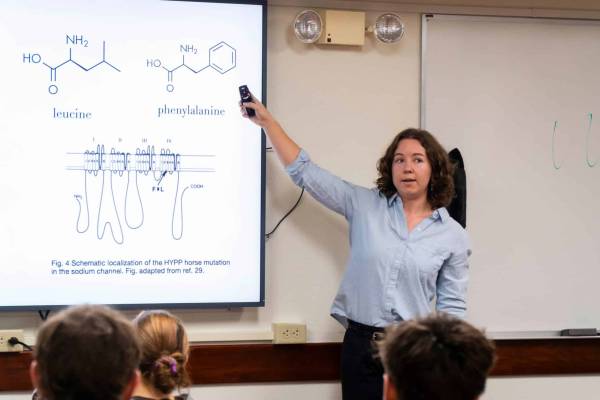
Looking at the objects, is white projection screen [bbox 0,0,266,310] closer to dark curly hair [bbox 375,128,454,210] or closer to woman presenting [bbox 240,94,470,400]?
woman presenting [bbox 240,94,470,400]

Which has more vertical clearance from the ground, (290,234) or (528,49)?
(528,49)

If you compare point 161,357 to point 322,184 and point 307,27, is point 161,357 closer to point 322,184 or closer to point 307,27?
point 322,184

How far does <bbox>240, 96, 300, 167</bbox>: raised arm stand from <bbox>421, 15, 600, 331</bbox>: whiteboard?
65cm

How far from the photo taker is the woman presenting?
9.31 ft

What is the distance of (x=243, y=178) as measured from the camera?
3.10 m

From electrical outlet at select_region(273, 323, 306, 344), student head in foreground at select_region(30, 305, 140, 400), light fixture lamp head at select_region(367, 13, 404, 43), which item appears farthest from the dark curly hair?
student head in foreground at select_region(30, 305, 140, 400)

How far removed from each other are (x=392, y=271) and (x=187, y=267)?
0.79 m

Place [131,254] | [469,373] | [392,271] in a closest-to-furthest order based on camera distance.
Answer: [469,373]
[392,271]
[131,254]

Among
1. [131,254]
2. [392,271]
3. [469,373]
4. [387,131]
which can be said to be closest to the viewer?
[469,373]

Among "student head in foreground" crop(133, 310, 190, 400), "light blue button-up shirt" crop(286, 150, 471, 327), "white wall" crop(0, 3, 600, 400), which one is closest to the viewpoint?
"student head in foreground" crop(133, 310, 190, 400)

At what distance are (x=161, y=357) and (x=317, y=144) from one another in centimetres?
143

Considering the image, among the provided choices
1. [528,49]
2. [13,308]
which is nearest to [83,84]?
[13,308]

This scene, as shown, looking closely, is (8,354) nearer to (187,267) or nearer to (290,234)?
(187,267)

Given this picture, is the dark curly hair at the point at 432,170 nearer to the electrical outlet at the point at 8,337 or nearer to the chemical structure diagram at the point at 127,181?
the chemical structure diagram at the point at 127,181
